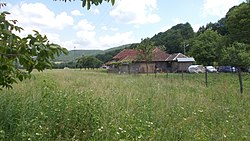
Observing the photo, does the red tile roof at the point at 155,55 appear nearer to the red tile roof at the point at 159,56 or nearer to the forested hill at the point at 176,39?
the red tile roof at the point at 159,56

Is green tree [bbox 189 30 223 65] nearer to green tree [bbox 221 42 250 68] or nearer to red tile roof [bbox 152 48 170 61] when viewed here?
red tile roof [bbox 152 48 170 61]

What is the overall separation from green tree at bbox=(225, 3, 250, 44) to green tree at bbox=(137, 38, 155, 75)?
15917 mm

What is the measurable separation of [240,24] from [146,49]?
18679 mm

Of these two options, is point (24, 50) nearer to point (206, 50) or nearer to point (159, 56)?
point (206, 50)

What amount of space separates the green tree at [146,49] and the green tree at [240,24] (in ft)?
52.2

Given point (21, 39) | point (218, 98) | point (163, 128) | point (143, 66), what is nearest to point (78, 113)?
point (163, 128)

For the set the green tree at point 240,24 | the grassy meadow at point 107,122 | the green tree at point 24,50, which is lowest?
the grassy meadow at point 107,122

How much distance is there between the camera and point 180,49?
9869 cm

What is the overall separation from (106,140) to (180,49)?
9704cm

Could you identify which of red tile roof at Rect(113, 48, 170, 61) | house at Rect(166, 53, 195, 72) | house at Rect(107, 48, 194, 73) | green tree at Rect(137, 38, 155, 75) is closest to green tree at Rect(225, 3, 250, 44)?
green tree at Rect(137, 38, 155, 75)

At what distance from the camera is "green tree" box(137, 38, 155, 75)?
5497 centimetres

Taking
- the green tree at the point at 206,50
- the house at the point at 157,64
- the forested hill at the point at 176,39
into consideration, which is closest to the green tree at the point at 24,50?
the house at the point at 157,64

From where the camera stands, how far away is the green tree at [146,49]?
180 feet

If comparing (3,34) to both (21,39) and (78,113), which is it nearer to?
(21,39)
